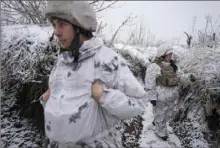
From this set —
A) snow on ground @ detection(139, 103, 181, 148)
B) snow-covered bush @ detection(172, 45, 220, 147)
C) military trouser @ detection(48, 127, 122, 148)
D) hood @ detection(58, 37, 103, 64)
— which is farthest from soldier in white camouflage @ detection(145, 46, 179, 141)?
hood @ detection(58, 37, 103, 64)

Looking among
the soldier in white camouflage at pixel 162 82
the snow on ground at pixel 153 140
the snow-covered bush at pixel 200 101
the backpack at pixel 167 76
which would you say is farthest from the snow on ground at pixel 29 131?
the backpack at pixel 167 76

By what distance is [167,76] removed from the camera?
621 cm

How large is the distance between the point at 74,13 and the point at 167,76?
4.40 metres

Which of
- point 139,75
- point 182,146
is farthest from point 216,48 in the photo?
point 139,75

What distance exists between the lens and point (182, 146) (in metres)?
6.24

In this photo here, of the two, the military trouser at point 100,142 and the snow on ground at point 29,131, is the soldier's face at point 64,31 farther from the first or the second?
the snow on ground at point 29,131

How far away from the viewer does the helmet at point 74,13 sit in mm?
2066

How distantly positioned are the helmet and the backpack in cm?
425

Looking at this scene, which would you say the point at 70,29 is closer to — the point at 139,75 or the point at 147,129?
the point at 147,129

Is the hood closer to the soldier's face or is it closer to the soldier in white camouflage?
the soldier's face

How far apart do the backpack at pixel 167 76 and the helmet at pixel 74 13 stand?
13.9 feet

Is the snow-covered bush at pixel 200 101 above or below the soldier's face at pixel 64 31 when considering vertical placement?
below

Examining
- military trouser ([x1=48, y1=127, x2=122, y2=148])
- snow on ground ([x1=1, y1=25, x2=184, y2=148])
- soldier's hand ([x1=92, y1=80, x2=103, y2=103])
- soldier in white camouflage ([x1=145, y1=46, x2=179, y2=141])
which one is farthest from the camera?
soldier in white camouflage ([x1=145, y1=46, x2=179, y2=141])

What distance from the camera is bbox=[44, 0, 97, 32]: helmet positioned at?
6.78 ft
